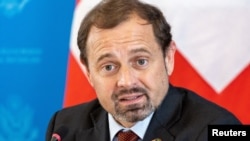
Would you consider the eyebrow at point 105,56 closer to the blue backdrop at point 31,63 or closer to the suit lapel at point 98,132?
the suit lapel at point 98,132

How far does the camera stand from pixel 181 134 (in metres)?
1.32

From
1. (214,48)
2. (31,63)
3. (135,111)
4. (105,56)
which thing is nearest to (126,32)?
(105,56)

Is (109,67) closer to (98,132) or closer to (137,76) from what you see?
(137,76)

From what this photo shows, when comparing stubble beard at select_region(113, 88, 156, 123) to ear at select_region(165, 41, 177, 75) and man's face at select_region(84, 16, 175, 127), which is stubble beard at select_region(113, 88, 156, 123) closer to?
man's face at select_region(84, 16, 175, 127)

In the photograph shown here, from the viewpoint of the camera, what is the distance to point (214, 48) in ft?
6.12

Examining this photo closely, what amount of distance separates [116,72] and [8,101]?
921 mm

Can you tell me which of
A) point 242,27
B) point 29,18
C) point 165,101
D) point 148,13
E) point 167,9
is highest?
point 29,18

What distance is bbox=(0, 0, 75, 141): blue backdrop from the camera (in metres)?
2.02

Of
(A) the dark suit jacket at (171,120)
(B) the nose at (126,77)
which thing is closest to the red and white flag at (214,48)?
(A) the dark suit jacket at (171,120)

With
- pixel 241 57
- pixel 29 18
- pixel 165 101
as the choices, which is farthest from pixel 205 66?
pixel 29 18

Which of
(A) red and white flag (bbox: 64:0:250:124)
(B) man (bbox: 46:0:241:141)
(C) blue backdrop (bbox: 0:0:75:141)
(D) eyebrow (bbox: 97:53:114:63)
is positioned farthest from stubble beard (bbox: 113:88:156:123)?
(C) blue backdrop (bbox: 0:0:75:141)

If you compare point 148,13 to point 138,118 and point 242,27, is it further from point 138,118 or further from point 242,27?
point 242,27

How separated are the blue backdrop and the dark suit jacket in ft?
1.60

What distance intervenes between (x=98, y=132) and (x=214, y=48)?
66 centimetres
